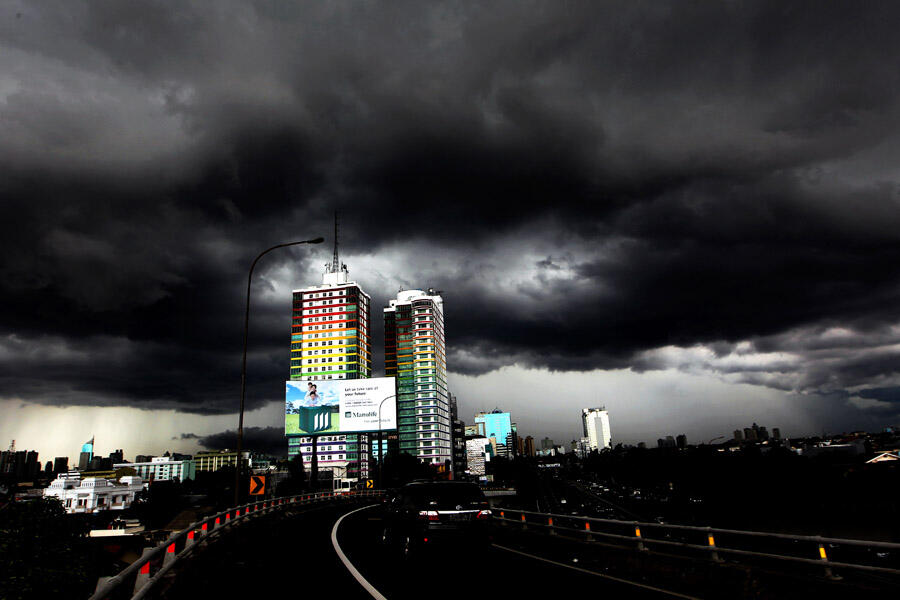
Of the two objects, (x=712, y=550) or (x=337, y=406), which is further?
(x=337, y=406)

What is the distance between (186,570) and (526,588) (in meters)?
7.98

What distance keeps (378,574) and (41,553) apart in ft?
57.0

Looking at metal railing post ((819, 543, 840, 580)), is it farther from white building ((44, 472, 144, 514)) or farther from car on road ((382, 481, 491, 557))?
white building ((44, 472, 144, 514))

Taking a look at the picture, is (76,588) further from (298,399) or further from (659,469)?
(659,469)

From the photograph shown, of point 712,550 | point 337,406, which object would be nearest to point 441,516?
point 712,550

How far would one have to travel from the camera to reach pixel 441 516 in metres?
11.6

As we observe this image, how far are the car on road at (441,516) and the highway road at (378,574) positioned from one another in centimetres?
28

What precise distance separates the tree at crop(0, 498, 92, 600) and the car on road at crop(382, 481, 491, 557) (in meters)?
14.5

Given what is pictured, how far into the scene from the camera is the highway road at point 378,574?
943 cm

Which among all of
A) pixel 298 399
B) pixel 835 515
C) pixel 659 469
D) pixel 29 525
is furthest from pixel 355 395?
pixel 659 469

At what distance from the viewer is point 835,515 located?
107125 millimetres

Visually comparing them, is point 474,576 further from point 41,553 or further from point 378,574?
point 41,553

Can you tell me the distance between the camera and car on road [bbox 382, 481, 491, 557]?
1151 cm

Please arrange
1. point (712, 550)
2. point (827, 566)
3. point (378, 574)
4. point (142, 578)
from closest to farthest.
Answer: point (142, 578)
point (827, 566)
point (378, 574)
point (712, 550)
